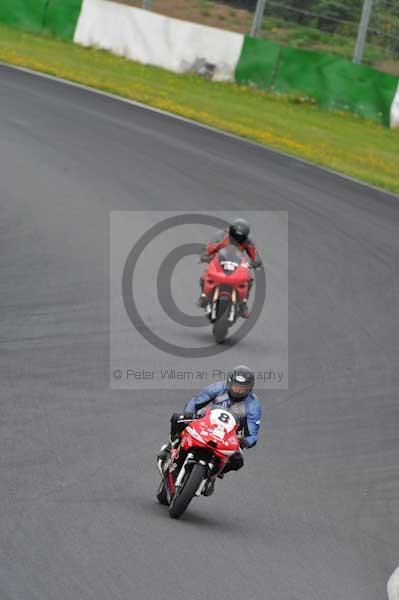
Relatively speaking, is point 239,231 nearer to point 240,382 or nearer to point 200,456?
point 240,382

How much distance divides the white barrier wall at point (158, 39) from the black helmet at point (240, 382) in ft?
88.7

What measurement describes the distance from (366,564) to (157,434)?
9.30 feet

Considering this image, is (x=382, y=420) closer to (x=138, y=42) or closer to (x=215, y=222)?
(x=215, y=222)

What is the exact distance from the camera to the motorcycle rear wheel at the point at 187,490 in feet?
30.2

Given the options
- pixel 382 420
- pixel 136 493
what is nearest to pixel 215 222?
pixel 382 420

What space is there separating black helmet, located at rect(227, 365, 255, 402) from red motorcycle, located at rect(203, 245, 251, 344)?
5352mm

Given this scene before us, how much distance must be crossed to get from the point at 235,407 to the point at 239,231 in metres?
5.80

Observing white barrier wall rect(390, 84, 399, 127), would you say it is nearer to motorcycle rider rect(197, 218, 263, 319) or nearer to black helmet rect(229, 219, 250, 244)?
motorcycle rider rect(197, 218, 263, 319)

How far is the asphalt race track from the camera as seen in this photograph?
850 centimetres

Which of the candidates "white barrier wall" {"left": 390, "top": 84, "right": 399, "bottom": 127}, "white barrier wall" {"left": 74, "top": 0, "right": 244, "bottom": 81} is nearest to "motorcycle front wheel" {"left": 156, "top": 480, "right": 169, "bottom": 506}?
"white barrier wall" {"left": 390, "top": 84, "right": 399, "bottom": 127}

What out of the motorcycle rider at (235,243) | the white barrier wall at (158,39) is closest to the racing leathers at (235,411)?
the motorcycle rider at (235,243)

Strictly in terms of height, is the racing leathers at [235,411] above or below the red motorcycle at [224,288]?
above

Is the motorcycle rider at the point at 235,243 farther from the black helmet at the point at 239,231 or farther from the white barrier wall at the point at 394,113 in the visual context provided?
the white barrier wall at the point at 394,113

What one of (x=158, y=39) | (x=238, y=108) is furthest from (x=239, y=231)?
(x=158, y=39)
